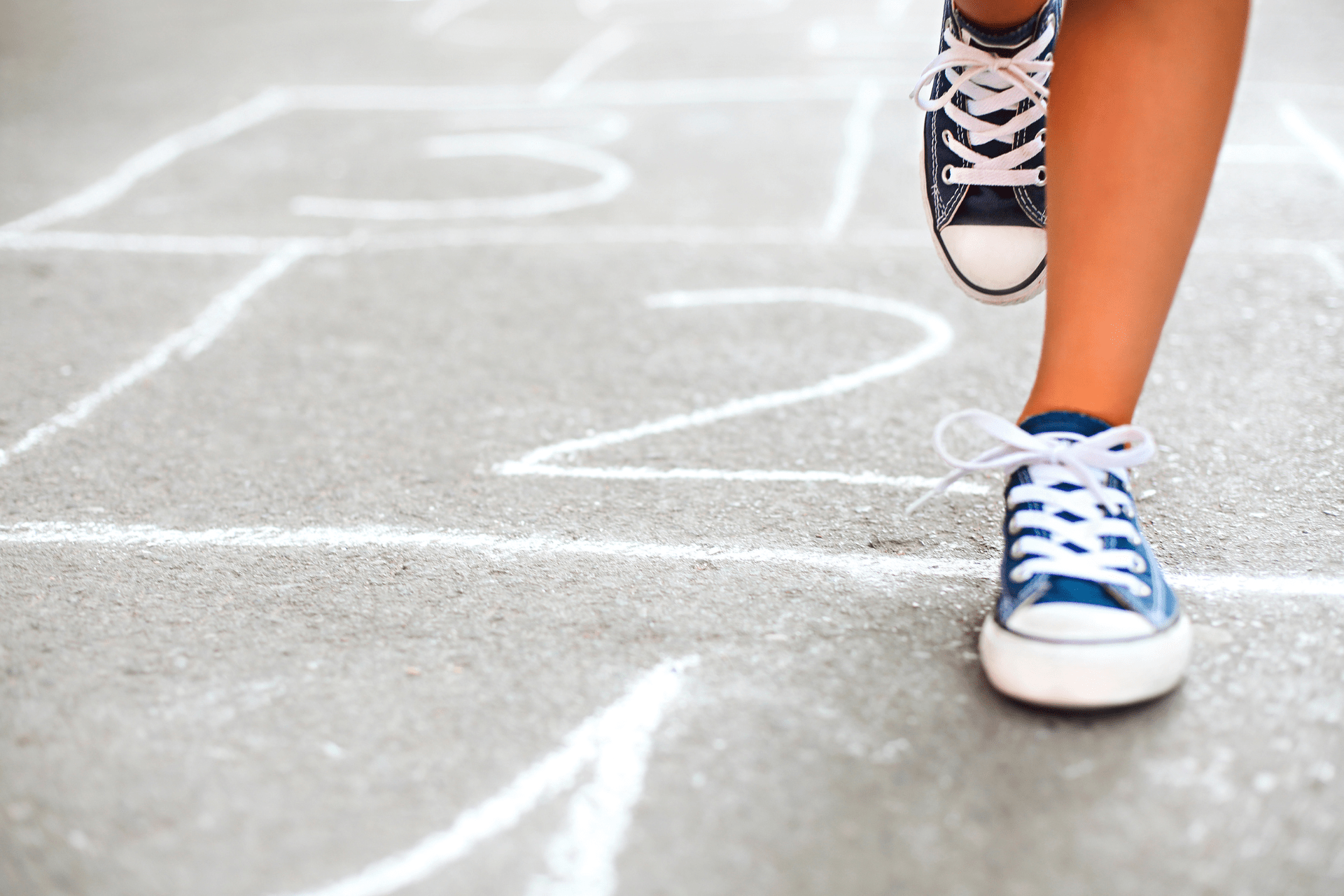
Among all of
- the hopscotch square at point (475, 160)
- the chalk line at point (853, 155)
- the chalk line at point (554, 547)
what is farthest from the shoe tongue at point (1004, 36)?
the hopscotch square at point (475, 160)

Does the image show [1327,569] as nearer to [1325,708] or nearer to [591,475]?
[1325,708]

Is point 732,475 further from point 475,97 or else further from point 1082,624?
point 475,97

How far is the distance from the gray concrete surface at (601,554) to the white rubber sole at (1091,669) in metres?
0.03

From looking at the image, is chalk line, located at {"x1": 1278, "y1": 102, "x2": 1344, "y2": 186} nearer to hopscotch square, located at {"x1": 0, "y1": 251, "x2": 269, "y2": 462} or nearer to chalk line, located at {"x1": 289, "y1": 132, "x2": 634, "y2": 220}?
chalk line, located at {"x1": 289, "y1": 132, "x2": 634, "y2": 220}

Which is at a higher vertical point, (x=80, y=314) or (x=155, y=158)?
(x=155, y=158)

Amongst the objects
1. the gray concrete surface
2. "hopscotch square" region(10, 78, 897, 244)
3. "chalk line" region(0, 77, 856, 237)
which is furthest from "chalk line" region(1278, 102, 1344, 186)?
"chalk line" region(0, 77, 856, 237)

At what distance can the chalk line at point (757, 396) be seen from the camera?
195cm

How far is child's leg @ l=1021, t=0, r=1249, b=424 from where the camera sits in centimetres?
140

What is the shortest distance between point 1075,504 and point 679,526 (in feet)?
2.08

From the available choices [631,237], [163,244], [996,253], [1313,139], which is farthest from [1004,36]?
[1313,139]

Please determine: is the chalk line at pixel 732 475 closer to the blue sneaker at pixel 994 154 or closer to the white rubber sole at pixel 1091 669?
the blue sneaker at pixel 994 154

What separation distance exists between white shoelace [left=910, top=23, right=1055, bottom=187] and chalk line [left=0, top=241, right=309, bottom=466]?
1.69 m

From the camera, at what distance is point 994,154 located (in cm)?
188

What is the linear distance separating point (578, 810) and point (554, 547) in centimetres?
59
